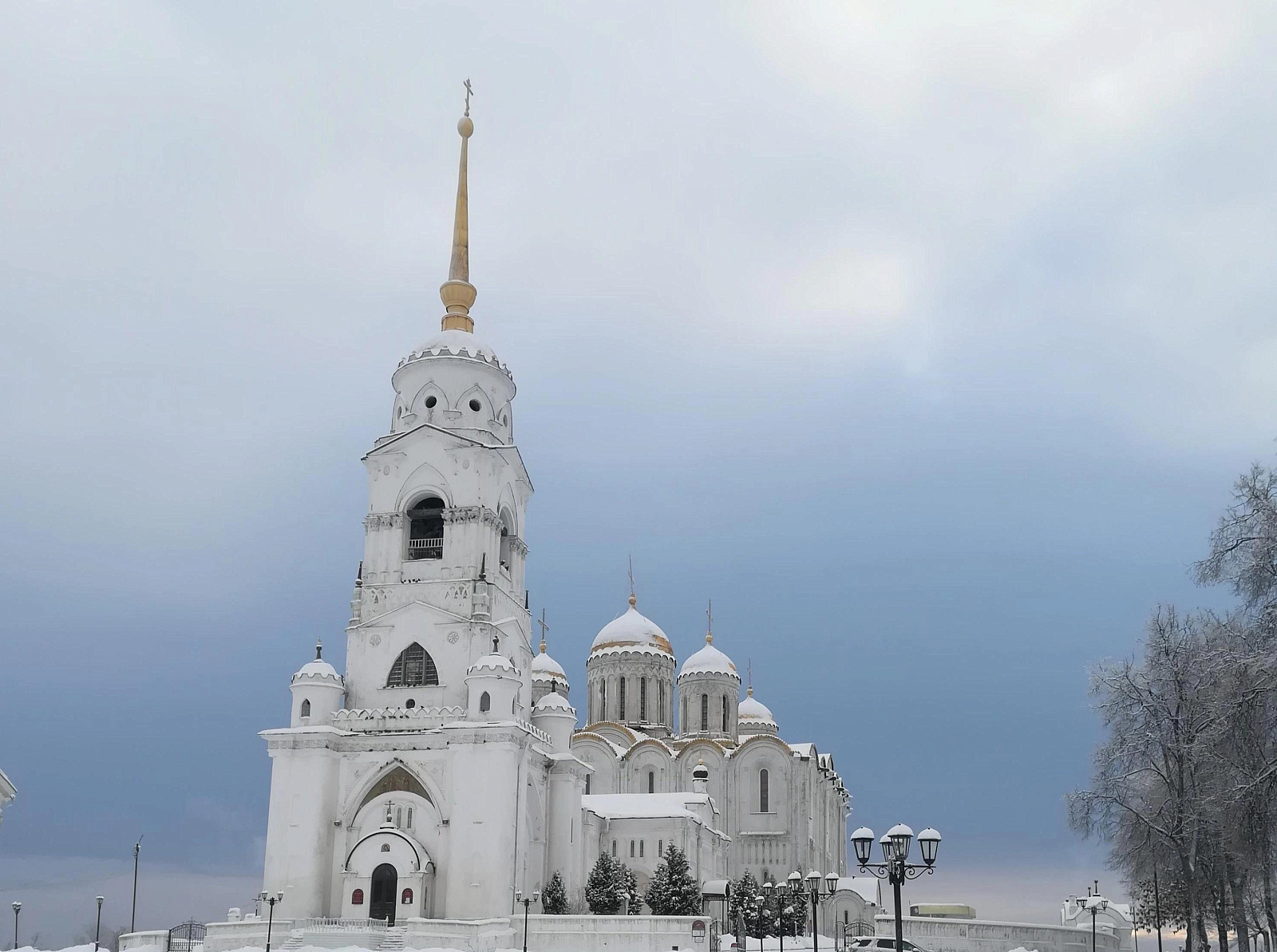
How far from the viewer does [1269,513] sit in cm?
2017

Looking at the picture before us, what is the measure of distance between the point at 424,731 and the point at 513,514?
8.66 m

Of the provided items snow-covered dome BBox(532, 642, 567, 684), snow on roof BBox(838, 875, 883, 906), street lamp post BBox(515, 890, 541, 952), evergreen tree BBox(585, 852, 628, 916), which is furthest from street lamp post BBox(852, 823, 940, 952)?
snow-covered dome BBox(532, 642, 567, 684)

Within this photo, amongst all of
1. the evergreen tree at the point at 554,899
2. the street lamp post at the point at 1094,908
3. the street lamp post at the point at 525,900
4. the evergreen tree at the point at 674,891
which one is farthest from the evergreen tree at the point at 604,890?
the street lamp post at the point at 1094,908

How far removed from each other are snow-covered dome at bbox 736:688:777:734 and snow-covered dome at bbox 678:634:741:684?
4057mm

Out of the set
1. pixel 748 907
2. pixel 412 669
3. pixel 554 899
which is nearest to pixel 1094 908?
pixel 554 899

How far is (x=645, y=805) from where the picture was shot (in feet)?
155

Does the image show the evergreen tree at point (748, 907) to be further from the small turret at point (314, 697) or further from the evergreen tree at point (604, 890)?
the small turret at point (314, 697)

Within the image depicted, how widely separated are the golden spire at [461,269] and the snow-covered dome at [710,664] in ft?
77.1

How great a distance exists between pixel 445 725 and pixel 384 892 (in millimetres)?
4855

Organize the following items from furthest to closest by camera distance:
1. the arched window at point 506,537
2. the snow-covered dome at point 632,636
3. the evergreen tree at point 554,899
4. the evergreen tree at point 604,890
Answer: the snow-covered dome at point 632,636 → the arched window at point 506,537 → the evergreen tree at point 604,890 → the evergreen tree at point 554,899

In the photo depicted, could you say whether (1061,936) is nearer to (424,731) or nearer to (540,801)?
(540,801)

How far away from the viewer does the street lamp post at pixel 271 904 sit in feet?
102

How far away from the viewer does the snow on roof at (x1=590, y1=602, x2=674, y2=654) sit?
5984 centimetres

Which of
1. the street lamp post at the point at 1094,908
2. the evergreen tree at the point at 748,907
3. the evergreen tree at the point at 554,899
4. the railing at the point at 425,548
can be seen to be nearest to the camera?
the street lamp post at the point at 1094,908
